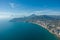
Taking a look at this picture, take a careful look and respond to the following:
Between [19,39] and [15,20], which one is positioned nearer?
[19,39]

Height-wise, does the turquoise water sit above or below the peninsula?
below

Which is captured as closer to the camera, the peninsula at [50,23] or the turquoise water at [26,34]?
the turquoise water at [26,34]

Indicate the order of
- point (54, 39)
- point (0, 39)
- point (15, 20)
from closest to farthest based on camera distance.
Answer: point (54, 39) → point (0, 39) → point (15, 20)

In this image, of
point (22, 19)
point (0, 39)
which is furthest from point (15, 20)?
point (0, 39)

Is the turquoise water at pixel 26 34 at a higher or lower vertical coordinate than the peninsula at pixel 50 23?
lower

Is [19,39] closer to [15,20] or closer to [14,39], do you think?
[14,39]

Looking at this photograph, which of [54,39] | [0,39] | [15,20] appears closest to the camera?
[54,39]

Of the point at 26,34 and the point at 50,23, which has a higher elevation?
the point at 50,23

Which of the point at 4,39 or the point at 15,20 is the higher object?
the point at 15,20

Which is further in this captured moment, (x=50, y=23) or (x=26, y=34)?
(x=50, y=23)

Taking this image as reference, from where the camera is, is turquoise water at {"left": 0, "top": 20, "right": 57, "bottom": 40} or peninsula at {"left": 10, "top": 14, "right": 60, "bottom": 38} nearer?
turquoise water at {"left": 0, "top": 20, "right": 57, "bottom": 40}

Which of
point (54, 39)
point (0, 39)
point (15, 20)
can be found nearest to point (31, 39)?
point (54, 39)
